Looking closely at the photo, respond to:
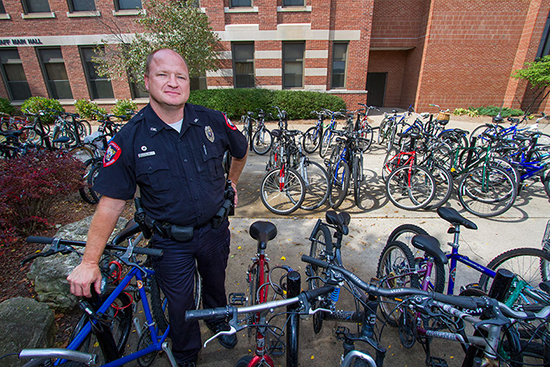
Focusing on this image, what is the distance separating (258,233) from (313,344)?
3.97ft

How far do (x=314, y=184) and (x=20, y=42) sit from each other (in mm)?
18013

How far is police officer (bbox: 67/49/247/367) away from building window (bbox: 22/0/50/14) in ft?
60.0

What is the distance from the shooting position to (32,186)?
354 cm

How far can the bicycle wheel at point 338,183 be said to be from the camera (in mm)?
4645

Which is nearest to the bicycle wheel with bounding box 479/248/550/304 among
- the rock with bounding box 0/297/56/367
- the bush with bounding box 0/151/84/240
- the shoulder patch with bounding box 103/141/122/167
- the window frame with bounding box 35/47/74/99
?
the shoulder patch with bounding box 103/141/122/167

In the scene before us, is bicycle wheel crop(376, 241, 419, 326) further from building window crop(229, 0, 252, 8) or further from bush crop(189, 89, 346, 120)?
building window crop(229, 0, 252, 8)

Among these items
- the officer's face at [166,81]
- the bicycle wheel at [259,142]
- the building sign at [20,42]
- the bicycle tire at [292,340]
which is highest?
the building sign at [20,42]

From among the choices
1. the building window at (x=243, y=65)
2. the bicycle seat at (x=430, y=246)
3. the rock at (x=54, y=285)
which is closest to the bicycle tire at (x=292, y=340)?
the bicycle seat at (x=430, y=246)

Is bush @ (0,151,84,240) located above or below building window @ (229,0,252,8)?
below

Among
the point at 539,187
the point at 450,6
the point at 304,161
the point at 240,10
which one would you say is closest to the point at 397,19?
the point at 450,6

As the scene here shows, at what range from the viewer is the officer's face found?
1807 mm

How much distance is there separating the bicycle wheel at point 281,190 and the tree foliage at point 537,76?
16435mm

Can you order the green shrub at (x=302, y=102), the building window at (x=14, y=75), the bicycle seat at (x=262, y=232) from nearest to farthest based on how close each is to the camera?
the bicycle seat at (x=262, y=232) < the green shrub at (x=302, y=102) < the building window at (x=14, y=75)

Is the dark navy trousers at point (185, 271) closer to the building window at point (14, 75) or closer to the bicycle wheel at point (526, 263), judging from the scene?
the bicycle wheel at point (526, 263)
